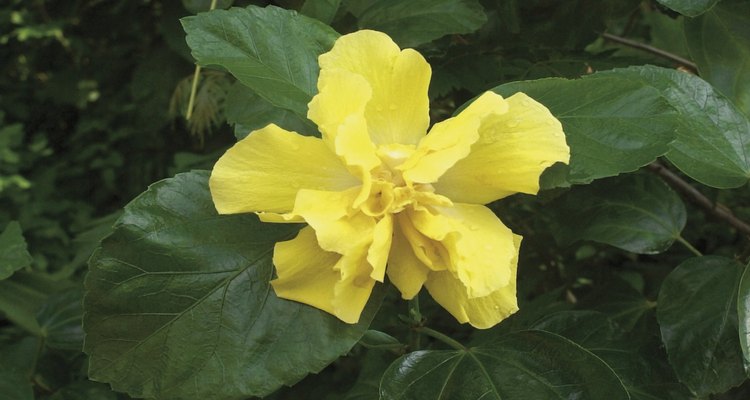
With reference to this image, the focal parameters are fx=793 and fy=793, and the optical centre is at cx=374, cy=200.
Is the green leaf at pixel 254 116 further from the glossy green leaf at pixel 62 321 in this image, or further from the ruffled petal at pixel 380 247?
the glossy green leaf at pixel 62 321

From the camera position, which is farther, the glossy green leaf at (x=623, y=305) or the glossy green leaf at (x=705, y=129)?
the glossy green leaf at (x=623, y=305)

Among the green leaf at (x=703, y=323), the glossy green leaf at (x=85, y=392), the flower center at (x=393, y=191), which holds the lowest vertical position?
the glossy green leaf at (x=85, y=392)

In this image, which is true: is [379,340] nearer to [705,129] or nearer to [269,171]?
[269,171]

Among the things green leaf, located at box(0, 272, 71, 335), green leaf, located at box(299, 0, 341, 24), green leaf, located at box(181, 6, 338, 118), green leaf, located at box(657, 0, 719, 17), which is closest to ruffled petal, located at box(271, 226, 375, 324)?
green leaf, located at box(181, 6, 338, 118)

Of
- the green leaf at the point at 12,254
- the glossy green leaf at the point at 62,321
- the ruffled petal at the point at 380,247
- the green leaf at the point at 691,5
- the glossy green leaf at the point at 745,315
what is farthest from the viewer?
the glossy green leaf at the point at 62,321

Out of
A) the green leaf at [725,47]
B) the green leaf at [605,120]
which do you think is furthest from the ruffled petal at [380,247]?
the green leaf at [725,47]

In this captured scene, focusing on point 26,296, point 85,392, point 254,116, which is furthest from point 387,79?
point 26,296
